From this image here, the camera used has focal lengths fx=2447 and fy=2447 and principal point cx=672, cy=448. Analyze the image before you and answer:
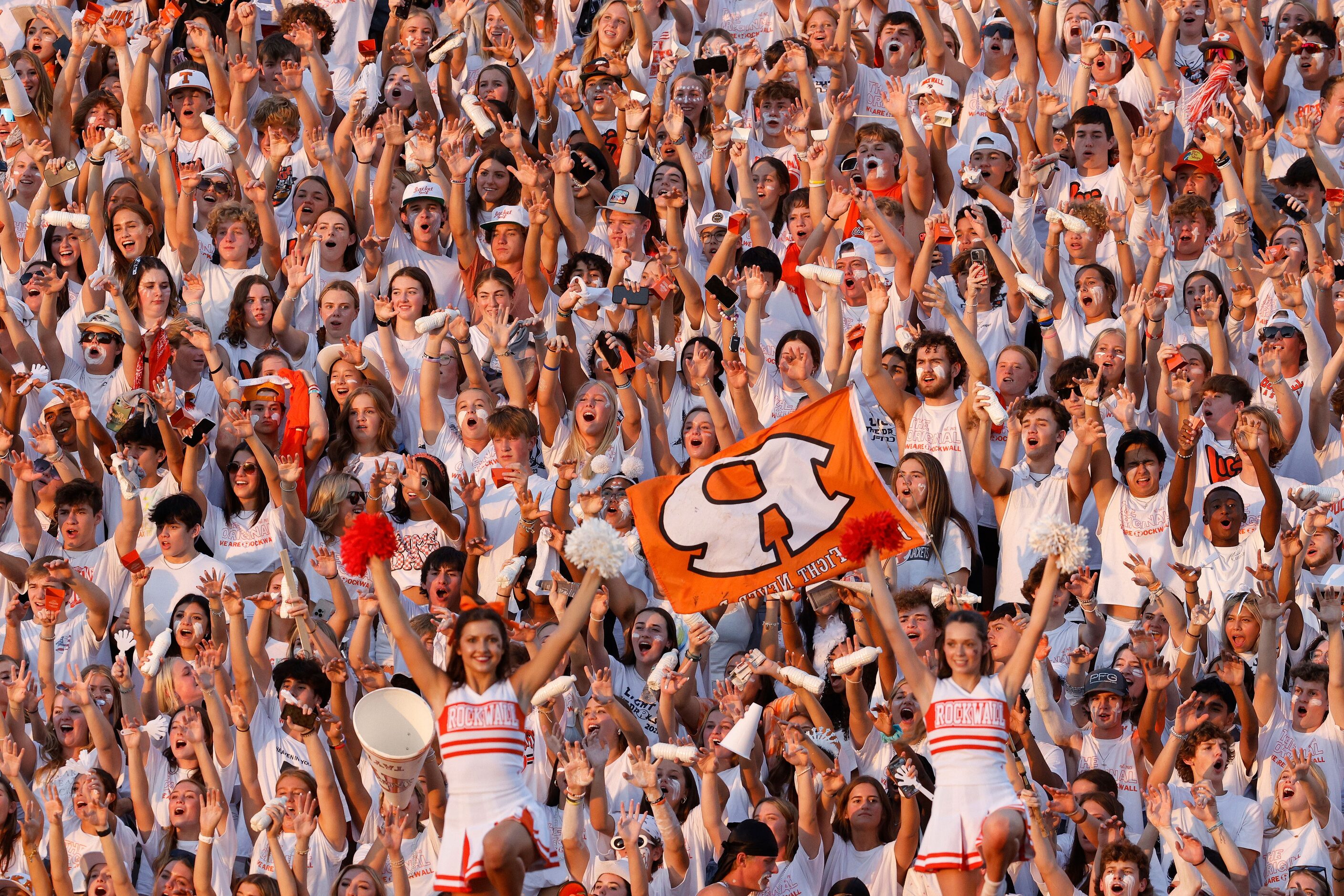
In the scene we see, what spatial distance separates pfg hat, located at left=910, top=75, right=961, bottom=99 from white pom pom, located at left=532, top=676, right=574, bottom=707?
464cm

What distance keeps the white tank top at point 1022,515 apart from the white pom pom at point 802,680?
1151 millimetres

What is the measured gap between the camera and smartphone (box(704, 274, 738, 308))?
1274 centimetres

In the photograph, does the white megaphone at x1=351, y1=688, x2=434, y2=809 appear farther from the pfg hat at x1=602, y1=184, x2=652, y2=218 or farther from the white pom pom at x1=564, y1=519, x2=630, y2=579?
the pfg hat at x1=602, y1=184, x2=652, y2=218

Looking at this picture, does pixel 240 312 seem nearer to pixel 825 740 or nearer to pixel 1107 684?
pixel 825 740

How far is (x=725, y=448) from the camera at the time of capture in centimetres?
1191

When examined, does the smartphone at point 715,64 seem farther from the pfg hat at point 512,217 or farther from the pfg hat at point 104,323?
the pfg hat at point 104,323

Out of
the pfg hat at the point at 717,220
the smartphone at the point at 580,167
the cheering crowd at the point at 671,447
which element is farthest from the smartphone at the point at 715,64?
the pfg hat at the point at 717,220

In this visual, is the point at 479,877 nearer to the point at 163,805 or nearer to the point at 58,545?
the point at 163,805

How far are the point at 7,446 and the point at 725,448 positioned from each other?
3651 millimetres

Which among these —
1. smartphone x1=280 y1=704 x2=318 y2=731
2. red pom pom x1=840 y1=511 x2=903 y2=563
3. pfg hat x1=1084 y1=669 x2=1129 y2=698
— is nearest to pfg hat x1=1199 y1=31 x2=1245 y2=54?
pfg hat x1=1084 y1=669 x2=1129 y2=698

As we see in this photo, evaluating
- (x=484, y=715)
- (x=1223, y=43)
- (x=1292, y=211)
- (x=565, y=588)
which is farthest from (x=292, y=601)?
(x=1223, y=43)

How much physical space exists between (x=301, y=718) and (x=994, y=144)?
5.17 metres

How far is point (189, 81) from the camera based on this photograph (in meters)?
14.3

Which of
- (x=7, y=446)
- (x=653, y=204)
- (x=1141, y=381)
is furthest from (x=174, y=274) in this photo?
(x=1141, y=381)
